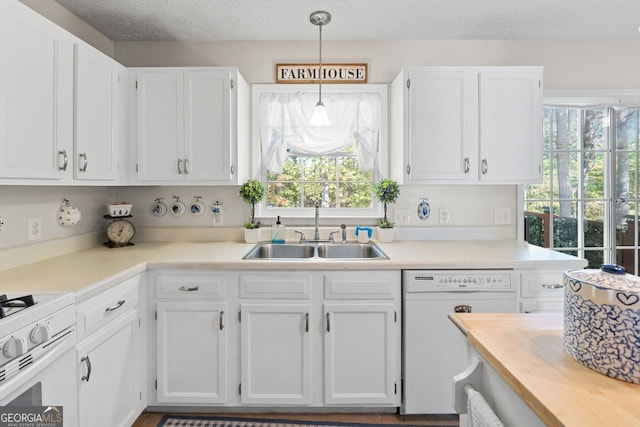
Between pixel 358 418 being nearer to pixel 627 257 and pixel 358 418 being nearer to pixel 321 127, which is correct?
pixel 321 127

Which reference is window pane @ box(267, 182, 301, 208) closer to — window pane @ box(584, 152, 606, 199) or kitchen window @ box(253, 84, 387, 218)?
kitchen window @ box(253, 84, 387, 218)

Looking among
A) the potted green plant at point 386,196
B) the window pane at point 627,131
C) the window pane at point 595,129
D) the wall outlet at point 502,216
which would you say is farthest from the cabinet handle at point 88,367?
the window pane at point 627,131

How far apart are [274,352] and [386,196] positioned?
4.26ft

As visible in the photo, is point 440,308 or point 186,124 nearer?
point 440,308

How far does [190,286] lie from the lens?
2006mm

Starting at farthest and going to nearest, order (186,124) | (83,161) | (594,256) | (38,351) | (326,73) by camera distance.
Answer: (594,256), (326,73), (186,124), (83,161), (38,351)

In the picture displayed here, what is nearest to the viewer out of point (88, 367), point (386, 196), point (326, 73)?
point (88, 367)

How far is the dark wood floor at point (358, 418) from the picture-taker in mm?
2049

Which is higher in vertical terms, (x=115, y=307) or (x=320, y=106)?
(x=320, y=106)

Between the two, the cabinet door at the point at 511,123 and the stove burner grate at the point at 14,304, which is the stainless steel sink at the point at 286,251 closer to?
the cabinet door at the point at 511,123

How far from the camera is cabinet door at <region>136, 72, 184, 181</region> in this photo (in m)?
2.38

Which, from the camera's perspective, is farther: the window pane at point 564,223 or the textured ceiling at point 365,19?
the window pane at point 564,223

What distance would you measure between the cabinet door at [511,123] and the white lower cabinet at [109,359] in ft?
7.52

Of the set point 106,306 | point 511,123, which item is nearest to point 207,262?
point 106,306
